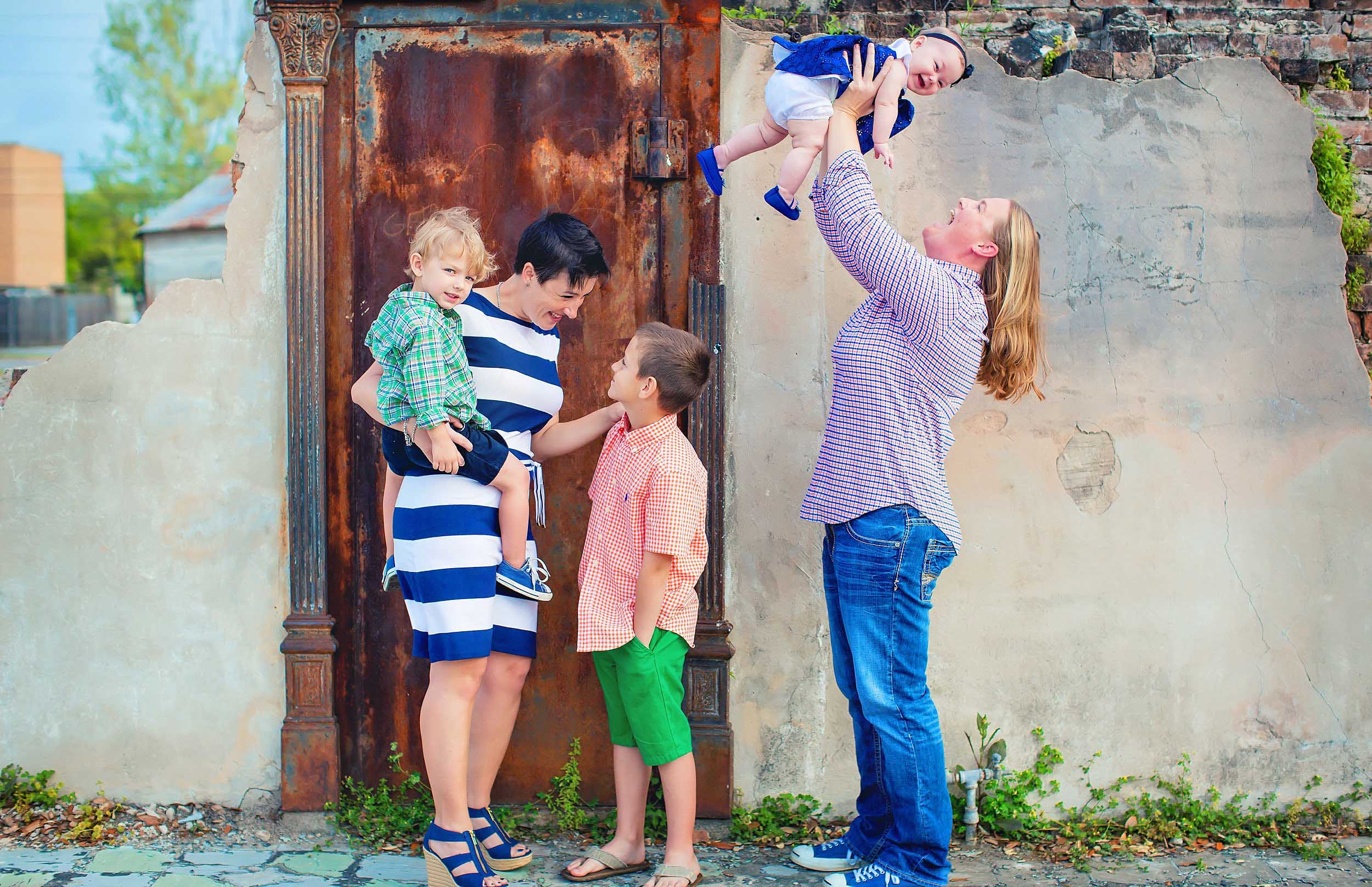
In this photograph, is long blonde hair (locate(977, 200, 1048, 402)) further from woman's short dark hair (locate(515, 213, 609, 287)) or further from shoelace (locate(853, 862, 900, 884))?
shoelace (locate(853, 862, 900, 884))

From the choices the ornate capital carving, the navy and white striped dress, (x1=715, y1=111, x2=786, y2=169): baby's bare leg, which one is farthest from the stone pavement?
the ornate capital carving

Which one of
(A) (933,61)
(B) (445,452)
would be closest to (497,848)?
(B) (445,452)

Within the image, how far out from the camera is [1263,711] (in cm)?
336

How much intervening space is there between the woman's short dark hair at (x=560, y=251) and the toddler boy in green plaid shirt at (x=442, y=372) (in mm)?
137

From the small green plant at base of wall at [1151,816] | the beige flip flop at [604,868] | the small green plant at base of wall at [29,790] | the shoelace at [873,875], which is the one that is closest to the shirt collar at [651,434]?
the beige flip flop at [604,868]

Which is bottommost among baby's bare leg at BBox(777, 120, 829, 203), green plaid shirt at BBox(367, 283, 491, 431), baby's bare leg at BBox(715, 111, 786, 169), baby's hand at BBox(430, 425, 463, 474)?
baby's hand at BBox(430, 425, 463, 474)

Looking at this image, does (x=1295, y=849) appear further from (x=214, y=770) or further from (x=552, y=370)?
(x=214, y=770)

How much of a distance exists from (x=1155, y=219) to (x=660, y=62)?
1676mm

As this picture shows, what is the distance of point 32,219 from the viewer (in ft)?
108

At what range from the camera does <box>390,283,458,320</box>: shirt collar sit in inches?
98.3

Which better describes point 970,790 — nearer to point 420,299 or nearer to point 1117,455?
point 1117,455

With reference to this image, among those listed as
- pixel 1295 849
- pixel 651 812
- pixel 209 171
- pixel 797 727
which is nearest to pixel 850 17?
pixel 797 727

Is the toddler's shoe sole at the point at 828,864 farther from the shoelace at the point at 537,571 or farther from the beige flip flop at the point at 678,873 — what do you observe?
the shoelace at the point at 537,571

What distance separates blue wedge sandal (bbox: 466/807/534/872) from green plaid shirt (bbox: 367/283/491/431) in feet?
3.83
